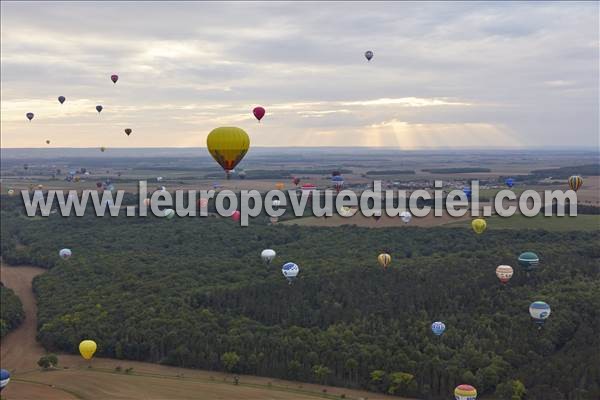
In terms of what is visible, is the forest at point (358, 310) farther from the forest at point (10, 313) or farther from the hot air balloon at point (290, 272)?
the forest at point (10, 313)

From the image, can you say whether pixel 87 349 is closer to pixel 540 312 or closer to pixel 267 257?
pixel 267 257

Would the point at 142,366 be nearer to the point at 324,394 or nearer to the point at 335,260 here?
the point at 324,394

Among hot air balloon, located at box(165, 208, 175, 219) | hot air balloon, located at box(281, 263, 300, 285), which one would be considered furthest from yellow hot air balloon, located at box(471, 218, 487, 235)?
hot air balloon, located at box(165, 208, 175, 219)

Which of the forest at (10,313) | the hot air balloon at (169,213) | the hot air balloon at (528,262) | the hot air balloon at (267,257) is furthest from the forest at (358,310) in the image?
the hot air balloon at (169,213)

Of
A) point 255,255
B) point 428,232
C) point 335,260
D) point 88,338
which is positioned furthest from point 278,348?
point 428,232

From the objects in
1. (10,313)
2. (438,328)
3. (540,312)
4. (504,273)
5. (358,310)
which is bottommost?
(10,313)

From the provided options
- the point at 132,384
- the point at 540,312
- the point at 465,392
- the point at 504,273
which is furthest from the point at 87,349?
the point at 504,273

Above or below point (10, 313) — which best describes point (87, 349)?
below
